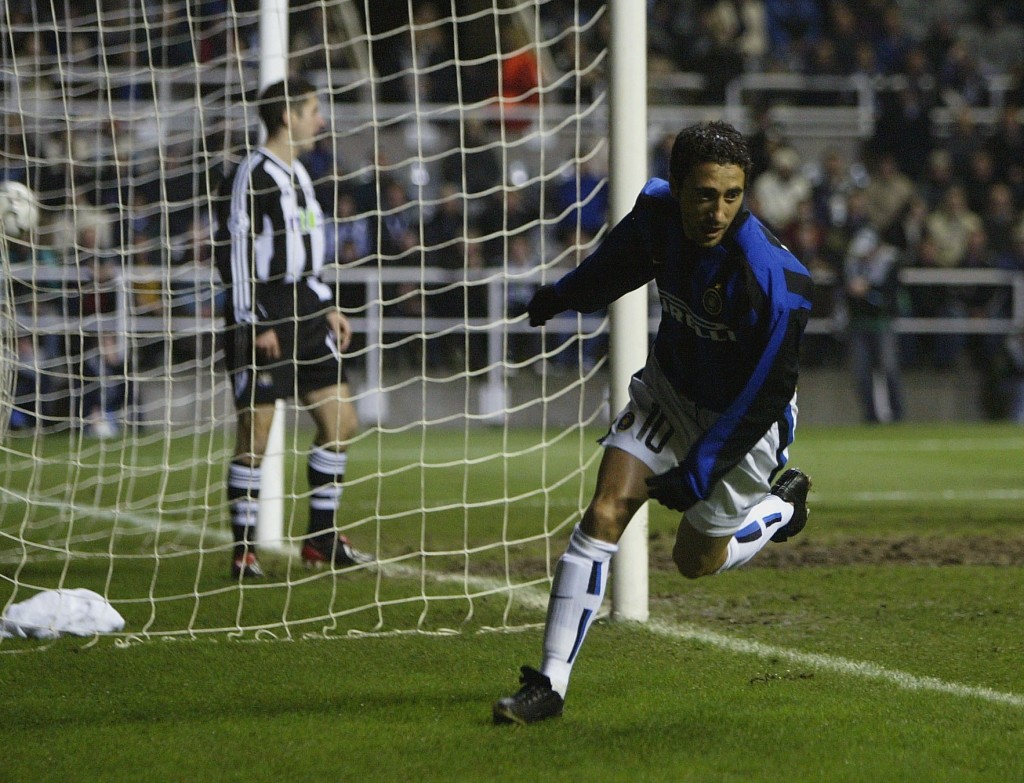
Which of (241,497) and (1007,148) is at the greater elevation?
(241,497)

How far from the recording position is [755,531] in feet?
14.8

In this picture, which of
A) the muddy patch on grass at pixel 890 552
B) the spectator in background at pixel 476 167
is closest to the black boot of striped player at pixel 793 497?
the muddy patch on grass at pixel 890 552

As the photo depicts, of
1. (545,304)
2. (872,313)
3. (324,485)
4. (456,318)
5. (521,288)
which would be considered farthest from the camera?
(872,313)

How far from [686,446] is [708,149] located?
91 centimetres

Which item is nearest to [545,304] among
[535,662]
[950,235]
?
[535,662]

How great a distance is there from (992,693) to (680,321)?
1416 mm

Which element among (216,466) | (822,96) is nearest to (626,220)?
(216,466)

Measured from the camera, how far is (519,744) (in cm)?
365

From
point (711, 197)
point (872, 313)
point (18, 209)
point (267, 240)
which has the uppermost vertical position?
point (711, 197)

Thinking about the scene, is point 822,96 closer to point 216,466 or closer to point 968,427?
point 968,427

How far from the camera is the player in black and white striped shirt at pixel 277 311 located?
643cm

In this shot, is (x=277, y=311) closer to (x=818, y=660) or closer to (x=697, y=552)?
(x=697, y=552)

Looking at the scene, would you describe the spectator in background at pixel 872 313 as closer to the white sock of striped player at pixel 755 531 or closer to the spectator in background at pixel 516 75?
the spectator in background at pixel 516 75

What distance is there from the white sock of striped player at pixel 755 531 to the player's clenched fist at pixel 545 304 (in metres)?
0.87
